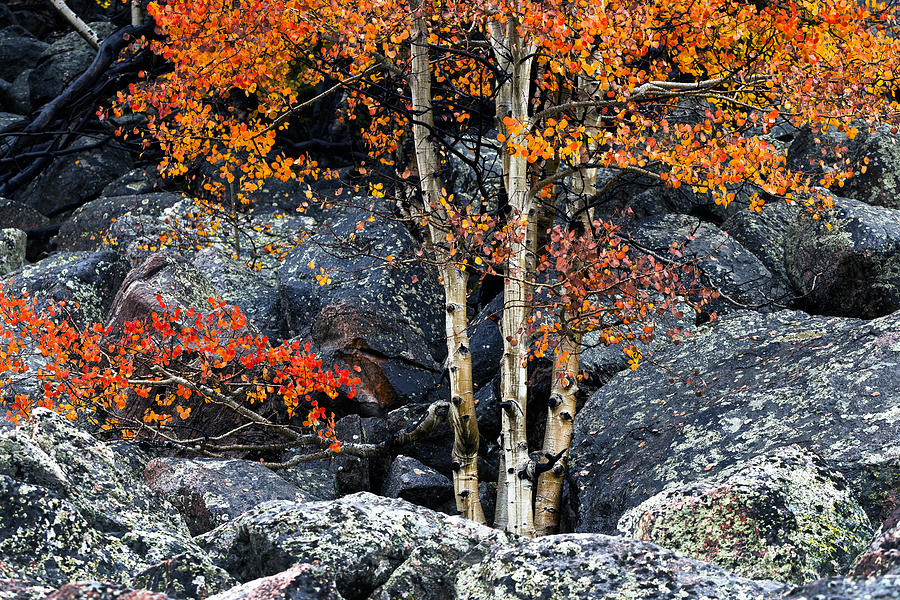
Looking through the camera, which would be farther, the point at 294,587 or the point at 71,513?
the point at 71,513

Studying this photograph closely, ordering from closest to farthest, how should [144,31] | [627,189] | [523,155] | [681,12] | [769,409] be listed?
[769,409]
[523,155]
[681,12]
[627,189]
[144,31]

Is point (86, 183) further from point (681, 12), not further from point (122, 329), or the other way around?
point (681, 12)

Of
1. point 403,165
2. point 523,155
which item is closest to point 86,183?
point 403,165

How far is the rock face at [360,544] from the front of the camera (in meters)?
6.61

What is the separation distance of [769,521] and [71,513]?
613 centimetres

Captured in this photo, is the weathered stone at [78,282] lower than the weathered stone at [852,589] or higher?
higher

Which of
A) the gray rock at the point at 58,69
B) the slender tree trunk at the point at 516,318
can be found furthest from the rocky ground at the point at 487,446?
the gray rock at the point at 58,69

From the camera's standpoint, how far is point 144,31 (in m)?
27.5

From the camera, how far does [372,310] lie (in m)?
18.6

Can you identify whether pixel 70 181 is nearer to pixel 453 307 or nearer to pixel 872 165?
pixel 453 307

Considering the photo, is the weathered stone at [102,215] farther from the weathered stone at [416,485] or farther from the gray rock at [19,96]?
the weathered stone at [416,485]

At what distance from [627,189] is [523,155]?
9950 millimetres

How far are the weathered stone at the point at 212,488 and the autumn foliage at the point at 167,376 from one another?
6.67 ft

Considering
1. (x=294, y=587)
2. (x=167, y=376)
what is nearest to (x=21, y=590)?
(x=294, y=587)
